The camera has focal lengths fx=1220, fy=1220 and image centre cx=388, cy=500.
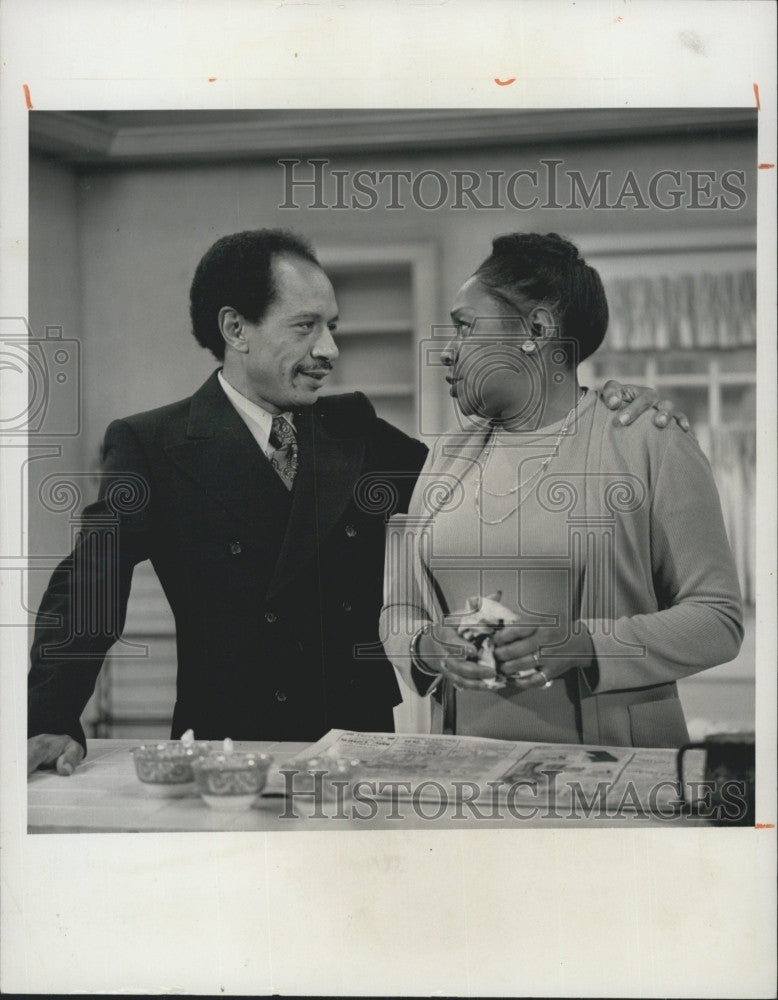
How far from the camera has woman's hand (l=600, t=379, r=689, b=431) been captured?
2787 millimetres

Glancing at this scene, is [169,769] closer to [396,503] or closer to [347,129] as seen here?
[396,503]

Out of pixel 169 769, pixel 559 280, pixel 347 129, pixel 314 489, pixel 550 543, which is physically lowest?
pixel 169 769

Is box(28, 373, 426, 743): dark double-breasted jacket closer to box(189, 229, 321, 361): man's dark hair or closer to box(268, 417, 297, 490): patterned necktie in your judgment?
box(268, 417, 297, 490): patterned necktie

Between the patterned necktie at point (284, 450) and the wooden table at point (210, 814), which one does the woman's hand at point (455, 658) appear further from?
the patterned necktie at point (284, 450)

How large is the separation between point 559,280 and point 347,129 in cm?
60

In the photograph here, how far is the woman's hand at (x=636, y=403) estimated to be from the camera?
2.79 metres

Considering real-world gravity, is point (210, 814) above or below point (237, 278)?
below

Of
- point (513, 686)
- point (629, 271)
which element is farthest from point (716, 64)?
point (513, 686)

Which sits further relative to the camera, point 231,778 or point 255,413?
point 255,413

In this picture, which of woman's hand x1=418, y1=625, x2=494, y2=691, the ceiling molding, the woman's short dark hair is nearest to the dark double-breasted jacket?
woman's hand x1=418, y1=625, x2=494, y2=691

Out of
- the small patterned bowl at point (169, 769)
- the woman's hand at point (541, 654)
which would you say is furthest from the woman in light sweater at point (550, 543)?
the small patterned bowl at point (169, 769)

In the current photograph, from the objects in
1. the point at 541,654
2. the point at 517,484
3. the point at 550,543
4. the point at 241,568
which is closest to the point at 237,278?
the point at 241,568

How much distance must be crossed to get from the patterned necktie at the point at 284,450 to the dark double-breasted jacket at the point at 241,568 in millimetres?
17

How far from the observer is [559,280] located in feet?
9.16
